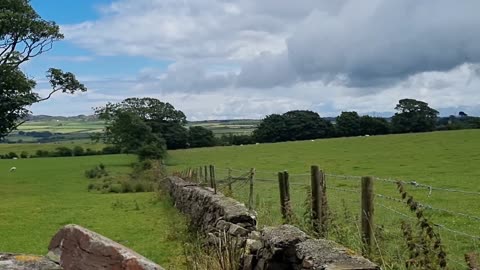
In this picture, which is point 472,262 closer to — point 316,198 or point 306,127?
point 316,198

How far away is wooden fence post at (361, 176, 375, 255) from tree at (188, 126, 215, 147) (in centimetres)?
7628

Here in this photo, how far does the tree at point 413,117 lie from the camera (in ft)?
277

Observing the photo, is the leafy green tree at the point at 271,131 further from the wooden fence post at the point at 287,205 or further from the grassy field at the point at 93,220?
the wooden fence post at the point at 287,205

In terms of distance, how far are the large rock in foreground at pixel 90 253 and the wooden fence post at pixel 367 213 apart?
4.20 meters

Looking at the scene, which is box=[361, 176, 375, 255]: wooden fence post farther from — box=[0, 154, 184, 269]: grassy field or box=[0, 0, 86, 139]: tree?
box=[0, 0, 86, 139]: tree

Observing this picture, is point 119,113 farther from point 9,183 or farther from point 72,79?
point 72,79

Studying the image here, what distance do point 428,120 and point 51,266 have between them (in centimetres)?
8622

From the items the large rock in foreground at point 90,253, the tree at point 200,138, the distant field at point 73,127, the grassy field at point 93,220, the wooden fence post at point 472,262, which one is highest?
the distant field at point 73,127

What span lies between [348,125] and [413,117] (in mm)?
9109

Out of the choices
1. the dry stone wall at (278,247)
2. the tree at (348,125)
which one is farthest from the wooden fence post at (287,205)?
the tree at (348,125)

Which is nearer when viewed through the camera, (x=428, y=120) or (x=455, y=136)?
→ (x=455, y=136)

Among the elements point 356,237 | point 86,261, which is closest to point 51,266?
point 86,261

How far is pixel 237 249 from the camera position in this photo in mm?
8953

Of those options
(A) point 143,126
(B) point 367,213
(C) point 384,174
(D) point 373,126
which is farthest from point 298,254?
(D) point 373,126
